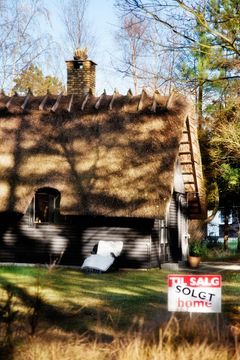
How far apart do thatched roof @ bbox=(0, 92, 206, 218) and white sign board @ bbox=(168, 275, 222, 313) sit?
970 centimetres

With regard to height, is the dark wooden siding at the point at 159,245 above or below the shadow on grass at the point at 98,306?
above

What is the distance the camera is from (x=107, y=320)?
9.46 m

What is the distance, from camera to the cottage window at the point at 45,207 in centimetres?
1966

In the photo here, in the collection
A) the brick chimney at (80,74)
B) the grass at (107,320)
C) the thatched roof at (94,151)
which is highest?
the brick chimney at (80,74)

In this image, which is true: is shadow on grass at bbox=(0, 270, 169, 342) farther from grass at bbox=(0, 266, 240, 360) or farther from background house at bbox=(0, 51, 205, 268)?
background house at bbox=(0, 51, 205, 268)

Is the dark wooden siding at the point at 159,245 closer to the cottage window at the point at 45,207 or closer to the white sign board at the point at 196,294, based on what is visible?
Answer: the cottage window at the point at 45,207

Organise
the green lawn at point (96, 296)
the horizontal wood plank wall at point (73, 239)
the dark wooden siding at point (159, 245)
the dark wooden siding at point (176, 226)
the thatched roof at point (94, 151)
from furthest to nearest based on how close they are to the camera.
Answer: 1. the dark wooden siding at point (176, 226)
2. the dark wooden siding at point (159, 245)
3. the horizontal wood plank wall at point (73, 239)
4. the thatched roof at point (94, 151)
5. the green lawn at point (96, 296)

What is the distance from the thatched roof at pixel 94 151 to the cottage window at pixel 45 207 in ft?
2.91

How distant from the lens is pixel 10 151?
2011 cm

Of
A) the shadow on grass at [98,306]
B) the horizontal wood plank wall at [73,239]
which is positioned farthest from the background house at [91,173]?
the shadow on grass at [98,306]

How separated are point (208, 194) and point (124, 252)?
984cm

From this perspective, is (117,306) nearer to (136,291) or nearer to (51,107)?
(136,291)

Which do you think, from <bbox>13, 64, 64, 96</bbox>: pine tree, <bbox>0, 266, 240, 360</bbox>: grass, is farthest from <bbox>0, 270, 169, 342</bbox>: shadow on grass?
<bbox>13, 64, 64, 96</bbox>: pine tree

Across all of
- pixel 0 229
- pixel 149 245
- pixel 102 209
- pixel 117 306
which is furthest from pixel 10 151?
pixel 117 306
